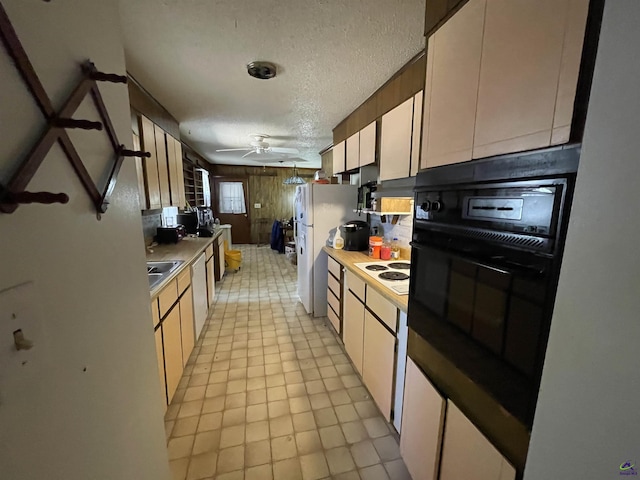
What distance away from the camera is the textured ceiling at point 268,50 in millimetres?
1300

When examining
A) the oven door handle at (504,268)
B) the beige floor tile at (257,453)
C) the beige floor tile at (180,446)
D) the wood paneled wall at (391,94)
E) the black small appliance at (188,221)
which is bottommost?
the beige floor tile at (180,446)

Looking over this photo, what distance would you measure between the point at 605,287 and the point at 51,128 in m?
1.03

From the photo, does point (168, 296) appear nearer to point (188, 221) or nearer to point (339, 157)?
point (339, 157)

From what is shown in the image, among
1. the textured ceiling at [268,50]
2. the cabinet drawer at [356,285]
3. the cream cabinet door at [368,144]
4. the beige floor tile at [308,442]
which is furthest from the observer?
the cream cabinet door at [368,144]

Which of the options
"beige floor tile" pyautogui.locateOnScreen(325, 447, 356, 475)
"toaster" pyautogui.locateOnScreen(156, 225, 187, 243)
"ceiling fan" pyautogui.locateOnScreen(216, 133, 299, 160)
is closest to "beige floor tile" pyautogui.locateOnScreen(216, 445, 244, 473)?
"beige floor tile" pyautogui.locateOnScreen(325, 447, 356, 475)

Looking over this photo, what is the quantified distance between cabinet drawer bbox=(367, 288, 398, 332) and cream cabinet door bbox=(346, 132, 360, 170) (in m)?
1.45

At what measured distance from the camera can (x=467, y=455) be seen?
0.92 m

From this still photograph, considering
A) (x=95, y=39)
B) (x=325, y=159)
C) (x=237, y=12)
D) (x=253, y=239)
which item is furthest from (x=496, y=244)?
(x=253, y=239)

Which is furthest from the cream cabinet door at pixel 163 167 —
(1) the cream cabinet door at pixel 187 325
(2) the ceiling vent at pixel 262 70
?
(2) the ceiling vent at pixel 262 70

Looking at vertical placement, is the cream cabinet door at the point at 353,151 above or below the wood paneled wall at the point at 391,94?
below

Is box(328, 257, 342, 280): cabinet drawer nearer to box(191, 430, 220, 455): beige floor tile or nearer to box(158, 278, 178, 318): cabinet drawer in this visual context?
box(158, 278, 178, 318): cabinet drawer

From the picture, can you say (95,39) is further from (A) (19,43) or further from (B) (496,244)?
(B) (496,244)

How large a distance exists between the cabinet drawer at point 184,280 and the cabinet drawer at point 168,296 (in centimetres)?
11

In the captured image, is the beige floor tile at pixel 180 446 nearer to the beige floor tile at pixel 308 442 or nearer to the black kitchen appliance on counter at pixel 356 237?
the beige floor tile at pixel 308 442
